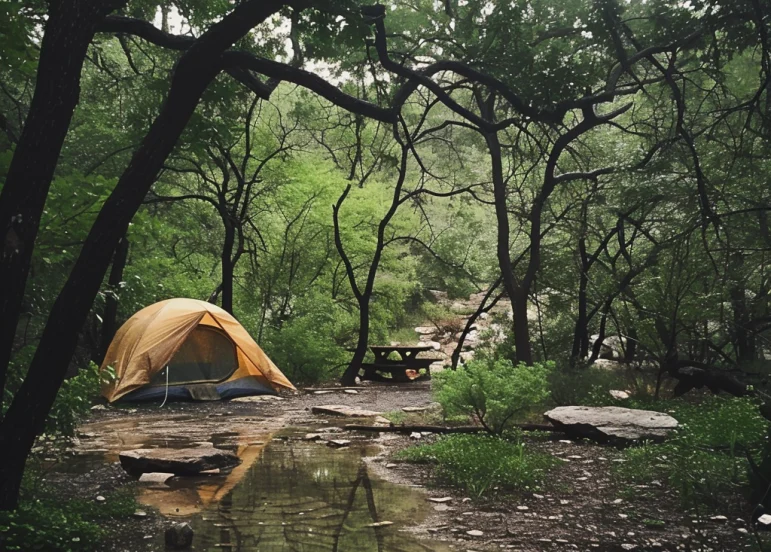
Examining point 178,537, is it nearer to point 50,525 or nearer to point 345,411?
point 50,525

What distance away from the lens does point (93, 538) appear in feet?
15.9

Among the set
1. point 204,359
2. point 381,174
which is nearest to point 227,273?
point 204,359

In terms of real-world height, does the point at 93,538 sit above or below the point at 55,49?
below

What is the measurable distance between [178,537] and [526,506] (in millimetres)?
2895

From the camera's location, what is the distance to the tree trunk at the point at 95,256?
Answer: 4.84 metres

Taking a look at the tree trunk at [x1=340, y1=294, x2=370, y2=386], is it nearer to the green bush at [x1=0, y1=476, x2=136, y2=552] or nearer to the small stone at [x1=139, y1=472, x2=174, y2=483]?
the small stone at [x1=139, y1=472, x2=174, y2=483]

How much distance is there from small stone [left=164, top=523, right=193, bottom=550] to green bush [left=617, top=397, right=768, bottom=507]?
3.88 m

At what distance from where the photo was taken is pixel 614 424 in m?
9.05

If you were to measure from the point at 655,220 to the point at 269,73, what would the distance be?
923cm

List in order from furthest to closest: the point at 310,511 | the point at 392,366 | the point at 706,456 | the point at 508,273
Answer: the point at 392,366 → the point at 508,273 → the point at 706,456 → the point at 310,511

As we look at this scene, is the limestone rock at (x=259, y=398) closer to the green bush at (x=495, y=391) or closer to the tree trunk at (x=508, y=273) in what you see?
the tree trunk at (x=508, y=273)

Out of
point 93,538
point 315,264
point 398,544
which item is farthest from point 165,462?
point 315,264

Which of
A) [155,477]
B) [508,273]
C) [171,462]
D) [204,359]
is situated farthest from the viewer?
[204,359]

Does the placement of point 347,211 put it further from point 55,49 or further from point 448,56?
point 55,49
